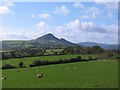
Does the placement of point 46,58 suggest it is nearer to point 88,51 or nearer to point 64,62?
point 64,62

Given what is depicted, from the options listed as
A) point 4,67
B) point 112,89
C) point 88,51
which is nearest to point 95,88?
point 112,89

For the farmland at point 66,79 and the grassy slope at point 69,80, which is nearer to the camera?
the farmland at point 66,79

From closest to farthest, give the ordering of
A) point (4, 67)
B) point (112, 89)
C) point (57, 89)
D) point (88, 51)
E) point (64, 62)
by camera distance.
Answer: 1. point (112, 89)
2. point (57, 89)
3. point (4, 67)
4. point (64, 62)
5. point (88, 51)

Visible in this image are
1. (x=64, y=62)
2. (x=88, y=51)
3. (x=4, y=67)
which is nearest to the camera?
(x=4, y=67)

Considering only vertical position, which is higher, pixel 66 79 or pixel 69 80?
pixel 69 80

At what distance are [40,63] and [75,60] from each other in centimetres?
1258

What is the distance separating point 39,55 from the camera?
99.4 metres

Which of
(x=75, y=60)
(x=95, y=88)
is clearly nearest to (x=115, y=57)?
(x=75, y=60)

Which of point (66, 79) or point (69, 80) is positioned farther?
point (66, 79)

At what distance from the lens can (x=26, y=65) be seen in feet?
281

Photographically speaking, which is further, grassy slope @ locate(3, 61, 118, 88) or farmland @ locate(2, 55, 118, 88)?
grassy slope @ locate(3, 61, 118, 88)

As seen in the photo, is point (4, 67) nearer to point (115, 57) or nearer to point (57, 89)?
point (115, 57)

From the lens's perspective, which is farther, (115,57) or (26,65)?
(115,57)

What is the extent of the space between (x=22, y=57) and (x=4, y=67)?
13.6 meters
